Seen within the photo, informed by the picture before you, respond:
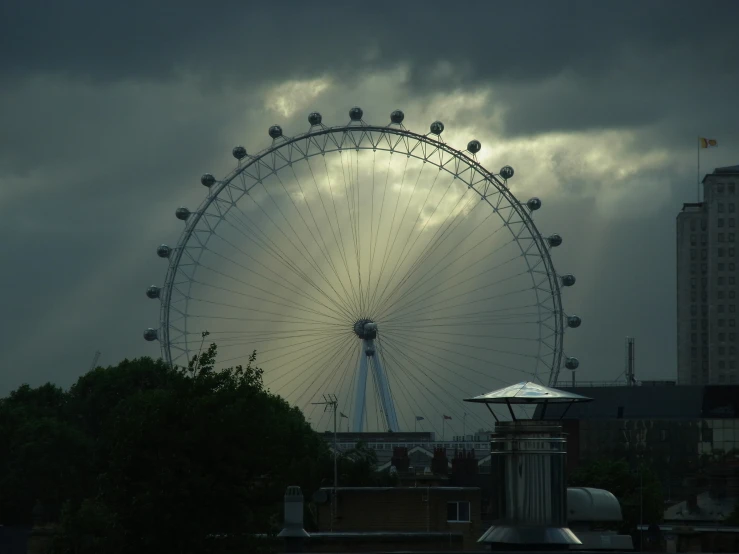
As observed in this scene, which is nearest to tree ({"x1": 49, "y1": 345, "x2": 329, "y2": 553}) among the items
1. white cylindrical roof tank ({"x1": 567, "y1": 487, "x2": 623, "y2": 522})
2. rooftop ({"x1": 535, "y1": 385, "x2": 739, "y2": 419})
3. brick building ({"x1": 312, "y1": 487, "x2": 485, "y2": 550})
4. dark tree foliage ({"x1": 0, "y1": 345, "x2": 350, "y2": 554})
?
dark tree foliage ({"x1": 0, "y1": 345, "x2": 350, "y2": 554})

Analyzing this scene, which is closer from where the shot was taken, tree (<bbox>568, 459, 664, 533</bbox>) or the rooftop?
tree (<bbox>568, 459, 664, 533</bbox>)

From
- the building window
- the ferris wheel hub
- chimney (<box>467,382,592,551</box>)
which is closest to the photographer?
chimney (<box>467,382,592,551</box>)

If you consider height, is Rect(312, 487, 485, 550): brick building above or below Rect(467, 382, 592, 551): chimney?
below

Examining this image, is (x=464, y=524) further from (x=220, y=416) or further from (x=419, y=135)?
(x=419, y=135)

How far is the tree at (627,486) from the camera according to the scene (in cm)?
9521

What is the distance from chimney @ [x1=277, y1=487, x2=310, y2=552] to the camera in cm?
4566

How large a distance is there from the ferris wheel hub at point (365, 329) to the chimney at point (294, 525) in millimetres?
47512

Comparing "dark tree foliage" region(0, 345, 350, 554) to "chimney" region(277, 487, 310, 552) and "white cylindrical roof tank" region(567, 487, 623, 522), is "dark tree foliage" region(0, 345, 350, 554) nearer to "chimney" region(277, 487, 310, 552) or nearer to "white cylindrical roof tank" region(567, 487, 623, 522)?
"chimney" region(277, 487, 310, 552)

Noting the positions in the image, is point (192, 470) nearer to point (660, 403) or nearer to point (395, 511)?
point (395, 511)

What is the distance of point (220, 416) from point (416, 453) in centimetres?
14958

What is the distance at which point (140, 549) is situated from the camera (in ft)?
149

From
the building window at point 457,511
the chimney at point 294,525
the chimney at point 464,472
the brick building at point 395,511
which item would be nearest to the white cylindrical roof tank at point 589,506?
the chimney at point 294,525

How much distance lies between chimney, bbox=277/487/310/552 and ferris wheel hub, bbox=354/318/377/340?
156 ft

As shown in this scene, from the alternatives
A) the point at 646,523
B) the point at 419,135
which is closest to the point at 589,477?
the point at 646,523
